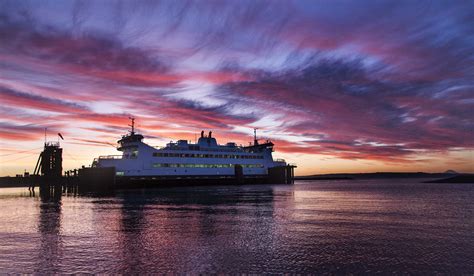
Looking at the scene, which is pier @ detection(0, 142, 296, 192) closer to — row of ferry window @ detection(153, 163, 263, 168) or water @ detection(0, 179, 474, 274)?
row of ferry window @ detection(153, 163, 263, 168)

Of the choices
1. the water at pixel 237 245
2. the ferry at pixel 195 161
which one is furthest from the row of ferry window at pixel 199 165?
the water at pixel 237 245

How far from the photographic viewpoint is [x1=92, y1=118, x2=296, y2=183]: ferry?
7675cm

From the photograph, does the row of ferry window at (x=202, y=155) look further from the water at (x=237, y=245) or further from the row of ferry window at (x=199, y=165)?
the water at (x=237, y=245)

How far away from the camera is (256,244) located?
658 inches

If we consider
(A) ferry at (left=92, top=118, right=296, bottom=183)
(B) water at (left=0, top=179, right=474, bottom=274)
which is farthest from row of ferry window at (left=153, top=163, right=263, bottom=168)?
(B) water at (left=0, top=179, right=474, bottom=274)

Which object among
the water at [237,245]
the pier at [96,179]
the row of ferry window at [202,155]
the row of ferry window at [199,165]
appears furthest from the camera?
the row of ferry window at [202,155]

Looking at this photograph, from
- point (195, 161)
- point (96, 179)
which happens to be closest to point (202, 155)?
point (195, 161)

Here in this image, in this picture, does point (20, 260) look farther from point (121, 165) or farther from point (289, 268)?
point (121, 165)

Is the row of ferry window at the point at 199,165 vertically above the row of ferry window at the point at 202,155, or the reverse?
the row of ferry window at the point at 202,155

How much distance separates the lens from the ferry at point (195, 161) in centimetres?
7675

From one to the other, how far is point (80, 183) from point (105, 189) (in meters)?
6.00

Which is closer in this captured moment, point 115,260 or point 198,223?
point 115,260

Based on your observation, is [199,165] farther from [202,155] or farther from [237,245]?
[237,245]

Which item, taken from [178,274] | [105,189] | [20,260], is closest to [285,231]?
[178,274]
